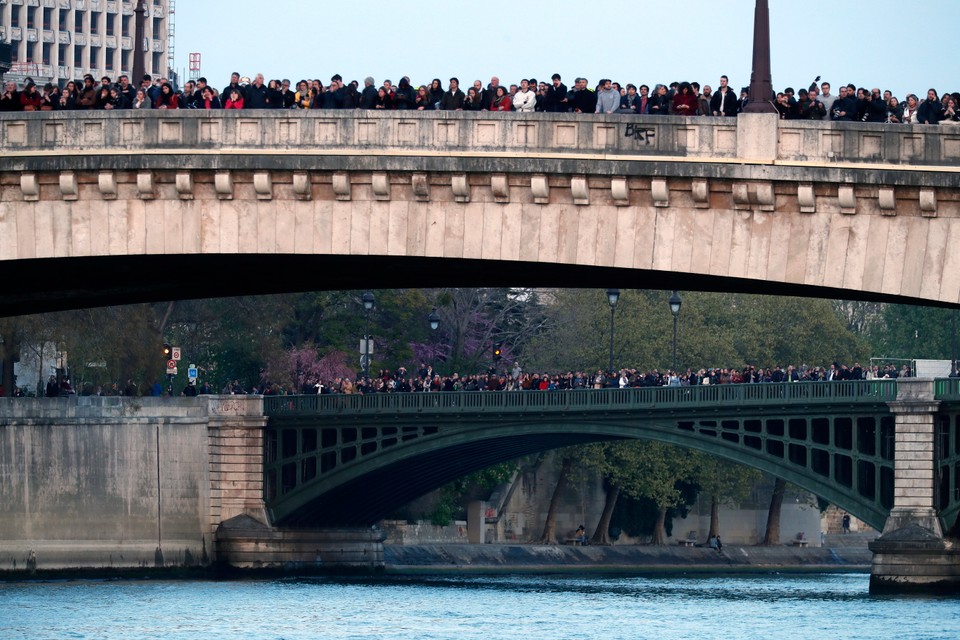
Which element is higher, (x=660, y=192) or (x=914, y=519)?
(x=660, y=192)

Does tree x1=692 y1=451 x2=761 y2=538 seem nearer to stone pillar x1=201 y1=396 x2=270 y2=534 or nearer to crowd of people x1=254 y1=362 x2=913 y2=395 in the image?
crowd of people x1=254 y1=362 x2=913 y2=395

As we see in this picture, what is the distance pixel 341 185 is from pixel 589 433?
44.7m

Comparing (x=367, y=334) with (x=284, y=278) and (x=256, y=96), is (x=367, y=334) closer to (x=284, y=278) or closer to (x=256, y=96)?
(x=284, y=278)

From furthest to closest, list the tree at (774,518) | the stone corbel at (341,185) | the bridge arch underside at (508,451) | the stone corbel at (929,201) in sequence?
the tree at (774,518) < the bridge arch underside at (508,451) < the stone corbel at (341,185) < the stone corbel at (929,201)

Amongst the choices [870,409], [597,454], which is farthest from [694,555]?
[870,409]

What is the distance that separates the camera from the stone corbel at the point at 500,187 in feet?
109

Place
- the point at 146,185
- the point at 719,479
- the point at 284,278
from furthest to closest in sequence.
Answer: the point at 719,479 → the point at 284,278 → the point at 146,185

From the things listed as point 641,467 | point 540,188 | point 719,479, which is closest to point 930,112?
point 540,188

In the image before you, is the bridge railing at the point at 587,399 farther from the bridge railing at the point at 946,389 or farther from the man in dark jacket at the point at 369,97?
the man in dark jacket at the point at 369,97

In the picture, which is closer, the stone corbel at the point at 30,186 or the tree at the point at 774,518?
the stone corbel at the point at 30,186

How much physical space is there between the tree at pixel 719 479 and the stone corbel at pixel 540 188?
6921 centimetres

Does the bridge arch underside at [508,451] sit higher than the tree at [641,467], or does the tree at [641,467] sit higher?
the bridge arch underside at [508,451]

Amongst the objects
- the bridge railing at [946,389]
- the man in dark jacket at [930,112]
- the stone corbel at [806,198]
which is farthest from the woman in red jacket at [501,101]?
the bridge railing at [946,389]

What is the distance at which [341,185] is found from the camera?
34000mm
